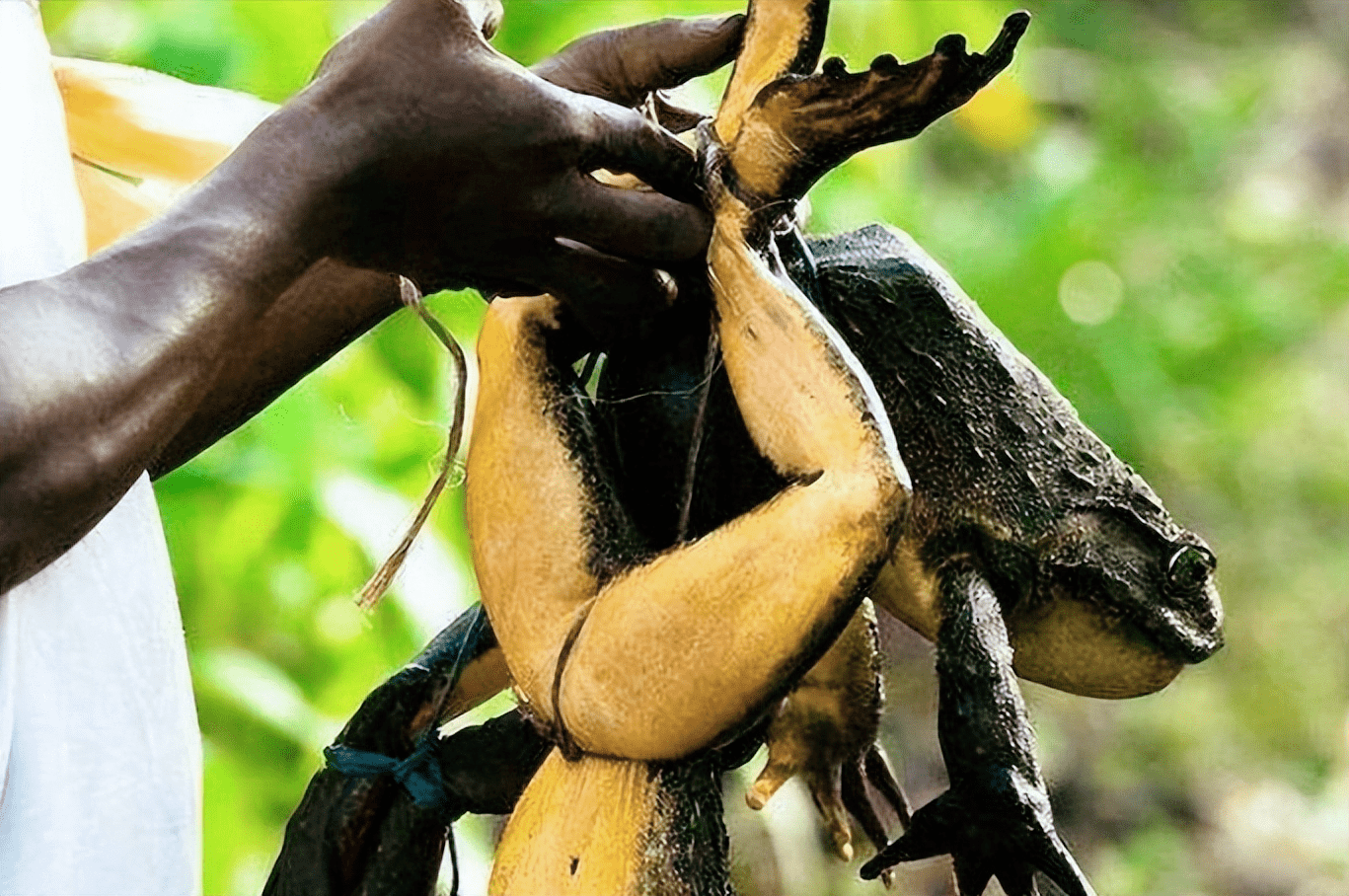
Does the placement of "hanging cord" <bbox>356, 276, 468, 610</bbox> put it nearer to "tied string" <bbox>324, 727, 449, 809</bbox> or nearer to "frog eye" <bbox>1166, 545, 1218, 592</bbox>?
"tied string" <bbox>324, 727, 449, 809</bbox>

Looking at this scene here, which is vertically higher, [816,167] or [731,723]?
[816,167]

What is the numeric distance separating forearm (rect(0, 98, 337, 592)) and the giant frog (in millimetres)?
100

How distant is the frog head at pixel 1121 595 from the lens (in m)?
0.58

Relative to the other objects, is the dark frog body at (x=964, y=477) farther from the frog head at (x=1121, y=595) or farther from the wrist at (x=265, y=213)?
the wrist at (x=265, y=213)

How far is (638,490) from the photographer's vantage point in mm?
593

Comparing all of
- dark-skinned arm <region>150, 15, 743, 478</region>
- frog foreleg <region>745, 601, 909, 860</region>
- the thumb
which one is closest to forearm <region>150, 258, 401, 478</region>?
dark-skinned arm <region>150, 15, 743, 478</region>

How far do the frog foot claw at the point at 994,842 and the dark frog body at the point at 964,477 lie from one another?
6 cm

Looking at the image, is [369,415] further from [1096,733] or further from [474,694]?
[1096,733]

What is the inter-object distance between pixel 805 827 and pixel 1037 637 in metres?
1.18

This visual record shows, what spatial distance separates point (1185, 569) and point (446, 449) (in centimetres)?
24

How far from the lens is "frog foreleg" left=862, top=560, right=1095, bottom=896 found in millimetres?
526

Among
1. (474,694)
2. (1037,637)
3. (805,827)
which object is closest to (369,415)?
(805,827)

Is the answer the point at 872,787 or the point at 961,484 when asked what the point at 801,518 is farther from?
the point at 872,787

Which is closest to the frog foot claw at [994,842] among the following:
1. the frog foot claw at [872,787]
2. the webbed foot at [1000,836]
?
the webbed foot at [1000,836]
